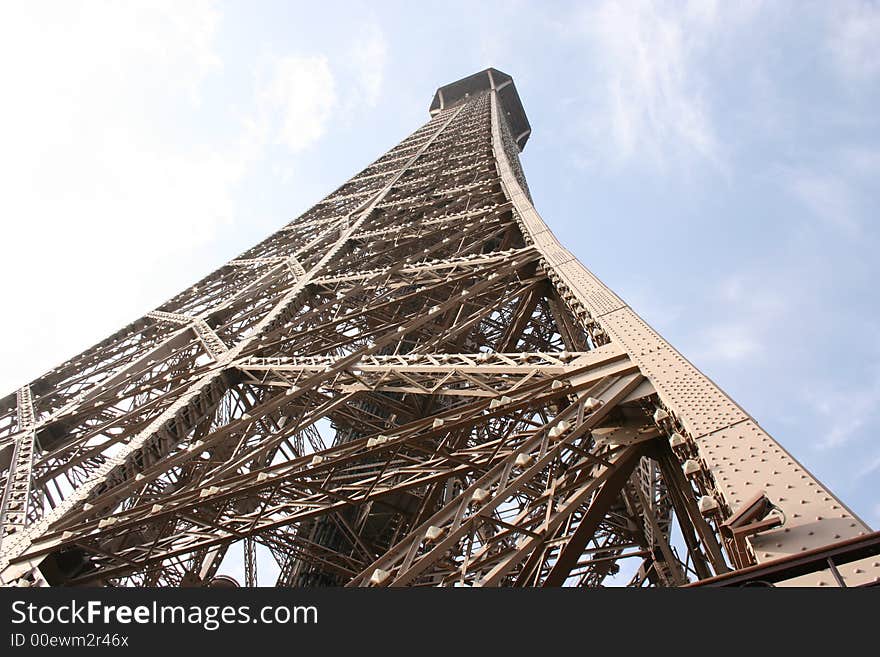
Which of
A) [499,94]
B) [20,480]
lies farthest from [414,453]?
[499,94]

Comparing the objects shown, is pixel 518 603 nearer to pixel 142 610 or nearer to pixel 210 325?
pixel 142 610

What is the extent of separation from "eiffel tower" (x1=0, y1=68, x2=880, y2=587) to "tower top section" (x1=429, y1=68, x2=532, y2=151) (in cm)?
3735

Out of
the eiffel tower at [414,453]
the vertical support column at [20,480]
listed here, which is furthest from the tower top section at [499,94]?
the vertical support column at [20,480]

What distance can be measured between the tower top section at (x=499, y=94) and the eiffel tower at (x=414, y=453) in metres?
37.3

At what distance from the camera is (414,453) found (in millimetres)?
8445

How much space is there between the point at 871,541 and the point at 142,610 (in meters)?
2.83

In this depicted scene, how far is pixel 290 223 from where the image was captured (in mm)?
21719

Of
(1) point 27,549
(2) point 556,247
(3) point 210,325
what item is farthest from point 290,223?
(1) point 27,549

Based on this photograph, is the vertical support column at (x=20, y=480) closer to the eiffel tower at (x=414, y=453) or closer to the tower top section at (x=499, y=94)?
the eiffel tower at (x=414, y=453)

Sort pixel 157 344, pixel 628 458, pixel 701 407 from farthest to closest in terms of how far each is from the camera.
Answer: pixel 157 344
pixel 628 458
pixel 701 407

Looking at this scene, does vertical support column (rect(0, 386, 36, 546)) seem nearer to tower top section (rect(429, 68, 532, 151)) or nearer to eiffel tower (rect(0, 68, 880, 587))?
eiffel tower (rect(0, 68, 880, 587))

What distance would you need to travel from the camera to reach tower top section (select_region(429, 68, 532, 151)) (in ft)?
163

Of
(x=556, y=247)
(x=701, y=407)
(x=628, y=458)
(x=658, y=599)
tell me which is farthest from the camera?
(x=556, y=247)

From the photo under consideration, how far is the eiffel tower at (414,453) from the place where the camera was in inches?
153
